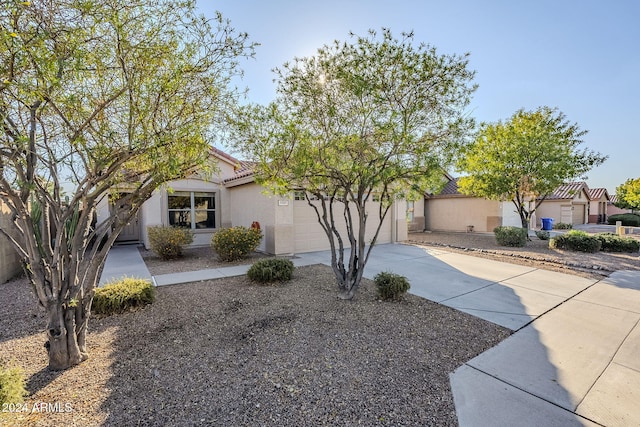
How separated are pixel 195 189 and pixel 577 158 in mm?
16514

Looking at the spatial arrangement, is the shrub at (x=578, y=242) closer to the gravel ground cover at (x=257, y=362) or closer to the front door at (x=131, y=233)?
the gravel ground cover at (x=257, y=362)

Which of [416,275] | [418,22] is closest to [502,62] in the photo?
[418,22]

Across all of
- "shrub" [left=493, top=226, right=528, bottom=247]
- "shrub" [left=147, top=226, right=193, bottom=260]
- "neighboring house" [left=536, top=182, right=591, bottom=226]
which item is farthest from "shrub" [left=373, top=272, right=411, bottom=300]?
"neighboring house" [left=536, top=182, right=591, bottom=226]

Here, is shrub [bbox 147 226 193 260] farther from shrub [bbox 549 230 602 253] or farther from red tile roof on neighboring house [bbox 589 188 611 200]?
red tile roof on neighboring house [bbox 589 188 611 200]

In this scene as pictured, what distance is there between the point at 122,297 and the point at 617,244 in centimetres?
1558

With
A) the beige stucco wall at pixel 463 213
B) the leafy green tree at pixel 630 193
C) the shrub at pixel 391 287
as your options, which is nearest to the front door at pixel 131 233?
the shrub at pixel 391 287

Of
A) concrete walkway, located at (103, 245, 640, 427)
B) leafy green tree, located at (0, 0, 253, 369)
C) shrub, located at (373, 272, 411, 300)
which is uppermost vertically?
leafy green tree, located at (0, 0, 253, 369)

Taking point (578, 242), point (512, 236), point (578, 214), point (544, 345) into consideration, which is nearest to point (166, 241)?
point (544, 345)

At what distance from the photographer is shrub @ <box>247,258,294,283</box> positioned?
643cm

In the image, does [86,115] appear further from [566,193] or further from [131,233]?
[566,193]

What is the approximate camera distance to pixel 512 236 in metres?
12.5

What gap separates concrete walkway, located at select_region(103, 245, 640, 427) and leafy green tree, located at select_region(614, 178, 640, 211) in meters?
24.5

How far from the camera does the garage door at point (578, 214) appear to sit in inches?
1069

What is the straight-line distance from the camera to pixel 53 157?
9.48 ft
